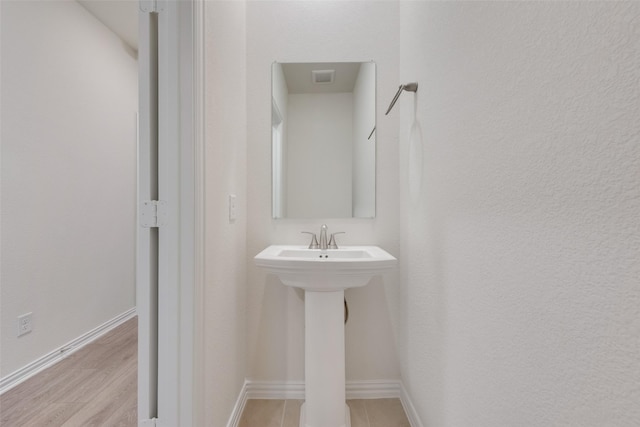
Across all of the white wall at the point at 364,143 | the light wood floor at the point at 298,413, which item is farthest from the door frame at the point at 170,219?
the white wall at the point at 364,143

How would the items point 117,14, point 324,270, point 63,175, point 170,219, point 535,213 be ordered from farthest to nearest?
point 117,14 < point 63,175 < point 324,270 < point 170,219 < point 535,213

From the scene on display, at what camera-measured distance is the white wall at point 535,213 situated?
19.0 inches

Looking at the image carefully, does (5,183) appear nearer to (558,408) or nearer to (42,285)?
(42,285)

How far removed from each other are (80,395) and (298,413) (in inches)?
47.7

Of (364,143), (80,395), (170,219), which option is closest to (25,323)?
(80,395)

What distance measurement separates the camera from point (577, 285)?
22.0 inches

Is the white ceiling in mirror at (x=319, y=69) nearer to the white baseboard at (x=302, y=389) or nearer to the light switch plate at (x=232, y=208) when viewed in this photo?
the light switch plate at (x=232, y=208)

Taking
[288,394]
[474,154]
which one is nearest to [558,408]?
[474,154]

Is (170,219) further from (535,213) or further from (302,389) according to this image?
(302,389)

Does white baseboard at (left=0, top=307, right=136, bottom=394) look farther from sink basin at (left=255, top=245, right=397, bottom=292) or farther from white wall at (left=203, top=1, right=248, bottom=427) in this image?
sink basin at (left=255, top=245, right=397, bottom=292)

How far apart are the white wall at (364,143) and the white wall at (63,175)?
2.03 metres

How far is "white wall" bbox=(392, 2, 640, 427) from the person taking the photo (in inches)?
19.0

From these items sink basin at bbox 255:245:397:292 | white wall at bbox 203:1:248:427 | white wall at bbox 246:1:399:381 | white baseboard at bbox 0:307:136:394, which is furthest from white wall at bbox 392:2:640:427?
white baseboard at bbox 0:307:136:394

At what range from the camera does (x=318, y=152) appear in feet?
6.07
